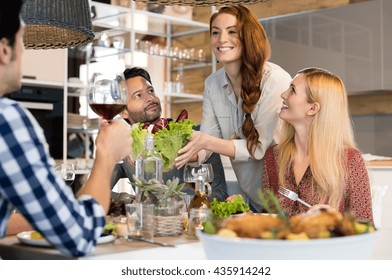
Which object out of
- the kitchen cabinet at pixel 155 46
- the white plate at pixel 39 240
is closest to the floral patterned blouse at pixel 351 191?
the white plate at pixel 39 240

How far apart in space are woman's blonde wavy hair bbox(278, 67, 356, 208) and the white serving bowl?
1.15 m

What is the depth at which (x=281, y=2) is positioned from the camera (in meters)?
5.59

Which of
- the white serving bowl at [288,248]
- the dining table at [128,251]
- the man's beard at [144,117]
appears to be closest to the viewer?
the white serving bowl at [288,248]

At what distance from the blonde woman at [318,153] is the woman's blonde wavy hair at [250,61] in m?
0.16

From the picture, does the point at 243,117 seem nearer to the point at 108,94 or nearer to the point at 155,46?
the point at 108,94

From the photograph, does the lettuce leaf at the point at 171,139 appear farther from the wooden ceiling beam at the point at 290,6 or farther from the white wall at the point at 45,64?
the wooden ceiling beam at the point at 290,6

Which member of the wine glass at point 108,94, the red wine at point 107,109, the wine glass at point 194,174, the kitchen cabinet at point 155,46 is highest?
the kitchen cabinet at point 155,46

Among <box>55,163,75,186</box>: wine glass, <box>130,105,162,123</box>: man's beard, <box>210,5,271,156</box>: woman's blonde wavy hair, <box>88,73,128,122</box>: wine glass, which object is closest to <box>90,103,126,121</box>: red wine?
<box>88,73,128,122</box>: wine glass

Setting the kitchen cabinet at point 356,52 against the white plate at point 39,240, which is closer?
the white plate at point 39,240

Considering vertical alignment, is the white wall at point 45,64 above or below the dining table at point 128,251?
above

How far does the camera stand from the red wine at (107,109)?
1.43 meters

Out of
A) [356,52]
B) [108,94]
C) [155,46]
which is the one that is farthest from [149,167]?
[155,46]

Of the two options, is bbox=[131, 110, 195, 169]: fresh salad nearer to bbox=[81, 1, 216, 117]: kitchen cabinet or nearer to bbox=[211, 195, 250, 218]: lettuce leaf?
bbox=[211, 195, 250, 218]: lettuce leaf

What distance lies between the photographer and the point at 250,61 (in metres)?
2.57
